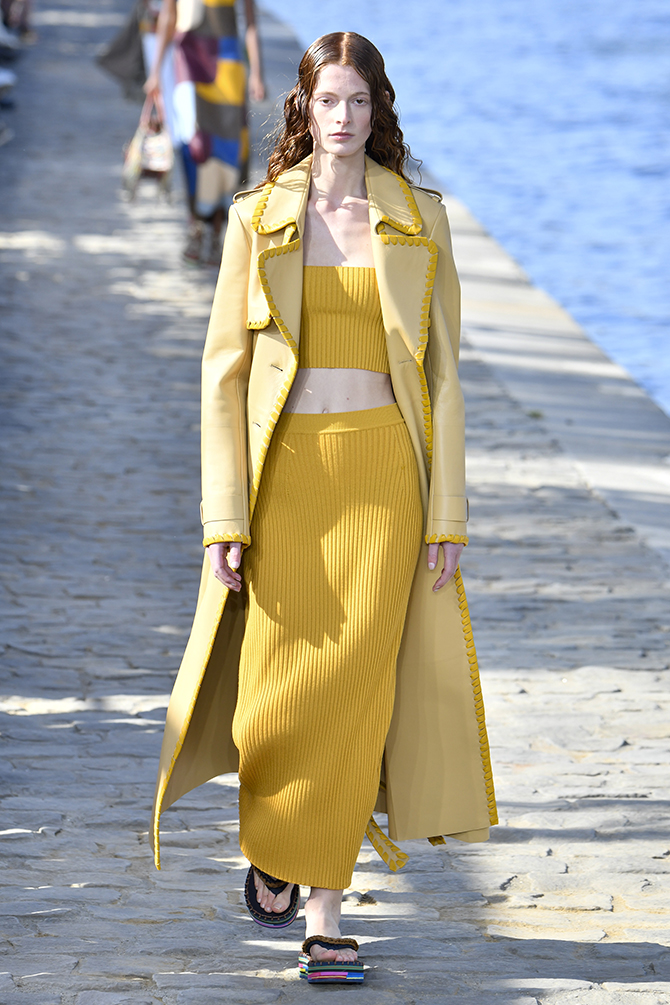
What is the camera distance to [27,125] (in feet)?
61.8

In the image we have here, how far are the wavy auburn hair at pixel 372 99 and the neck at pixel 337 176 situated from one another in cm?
7

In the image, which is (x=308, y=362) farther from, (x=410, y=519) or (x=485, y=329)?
(x=485, y=329)

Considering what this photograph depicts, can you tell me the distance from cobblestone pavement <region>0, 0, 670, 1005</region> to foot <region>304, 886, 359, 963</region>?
0.30 feet

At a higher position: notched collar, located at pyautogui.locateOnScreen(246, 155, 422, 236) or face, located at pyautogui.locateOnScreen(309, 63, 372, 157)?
face, located at pyautogui.locateOnScreen(309, 63, 372, 157)

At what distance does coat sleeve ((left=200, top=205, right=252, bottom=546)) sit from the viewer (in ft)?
11.6

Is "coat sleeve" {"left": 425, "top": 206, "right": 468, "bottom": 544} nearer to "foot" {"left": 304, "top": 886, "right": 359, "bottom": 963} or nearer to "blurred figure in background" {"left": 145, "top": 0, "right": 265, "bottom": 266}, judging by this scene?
"foot" {"left": 304, "top": 886, "right": 359, "bottom": 963}

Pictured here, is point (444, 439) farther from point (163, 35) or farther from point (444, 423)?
point (163, 35)

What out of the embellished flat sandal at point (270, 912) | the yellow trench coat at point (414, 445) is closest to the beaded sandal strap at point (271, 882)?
the embellished flat sandal at point (270, 912)

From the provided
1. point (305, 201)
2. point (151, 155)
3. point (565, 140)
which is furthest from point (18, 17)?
point (305, 201)

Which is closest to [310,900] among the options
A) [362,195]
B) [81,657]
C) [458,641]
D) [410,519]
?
[458,641]

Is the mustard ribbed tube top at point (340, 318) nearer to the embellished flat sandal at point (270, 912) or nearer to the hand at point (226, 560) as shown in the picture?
the hand at point (226, 560)

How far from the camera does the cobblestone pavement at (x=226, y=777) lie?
3.67 meters

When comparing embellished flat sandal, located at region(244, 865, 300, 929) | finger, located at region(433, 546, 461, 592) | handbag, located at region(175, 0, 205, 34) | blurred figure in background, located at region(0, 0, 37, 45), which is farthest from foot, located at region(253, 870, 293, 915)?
blurred figure in background, located at region(0, 0, 37, 45)

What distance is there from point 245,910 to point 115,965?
0.45 metres
